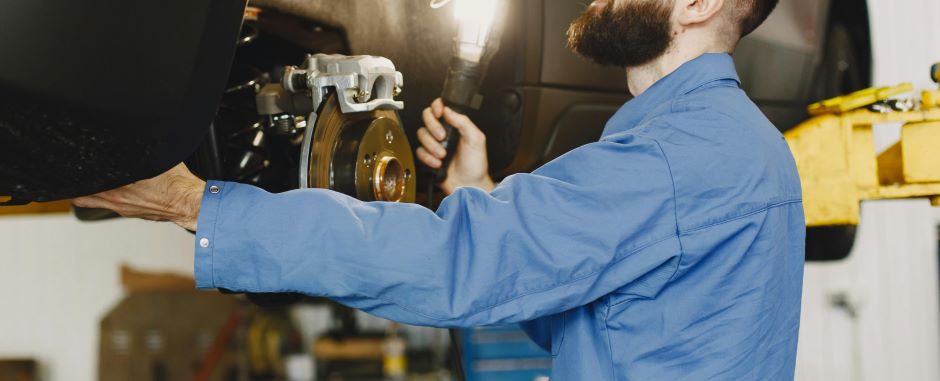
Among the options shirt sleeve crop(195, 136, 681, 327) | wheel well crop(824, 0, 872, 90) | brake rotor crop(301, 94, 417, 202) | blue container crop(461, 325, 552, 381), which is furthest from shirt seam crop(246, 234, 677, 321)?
blue container crop(461, 325, 552, 381)

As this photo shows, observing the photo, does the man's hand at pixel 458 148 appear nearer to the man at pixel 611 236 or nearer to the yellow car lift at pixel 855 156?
the man at pixel 611 236

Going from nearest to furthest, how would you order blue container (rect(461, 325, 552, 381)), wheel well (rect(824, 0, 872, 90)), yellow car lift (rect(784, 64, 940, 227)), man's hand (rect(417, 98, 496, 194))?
man's hand (rect(417, 98, 496, 194)) → yellow car lift (rect(784, 64, 940, 227)) → wheel well (rect(824, 0, 872, 90)) → blue container (rect(461, 325, 552, 381))

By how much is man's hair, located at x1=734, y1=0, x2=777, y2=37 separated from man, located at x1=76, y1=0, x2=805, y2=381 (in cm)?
5

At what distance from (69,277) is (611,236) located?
3.49 meters

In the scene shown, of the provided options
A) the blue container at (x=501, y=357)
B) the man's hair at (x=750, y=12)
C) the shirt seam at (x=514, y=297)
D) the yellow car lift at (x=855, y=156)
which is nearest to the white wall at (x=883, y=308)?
the blue container at (x=501, y=357)

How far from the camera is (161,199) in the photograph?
0.81 m

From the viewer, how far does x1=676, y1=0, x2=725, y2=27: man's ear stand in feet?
3.59

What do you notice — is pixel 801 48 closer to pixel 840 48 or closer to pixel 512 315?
pixel 840 48

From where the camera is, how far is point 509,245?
0.86m

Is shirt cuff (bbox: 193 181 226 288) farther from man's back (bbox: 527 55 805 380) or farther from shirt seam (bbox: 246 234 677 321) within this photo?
man's back (bbox: 527 55 805 380)

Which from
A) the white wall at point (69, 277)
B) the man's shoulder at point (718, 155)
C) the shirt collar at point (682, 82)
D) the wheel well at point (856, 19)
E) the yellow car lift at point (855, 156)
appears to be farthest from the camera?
the white wall at point (69, 277)

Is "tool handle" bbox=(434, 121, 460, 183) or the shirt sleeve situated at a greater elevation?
"tool handle" bbox=(434, 121, 460, 183)

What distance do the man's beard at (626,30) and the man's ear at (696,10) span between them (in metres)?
0.01

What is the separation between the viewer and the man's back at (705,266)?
3.03 feet
